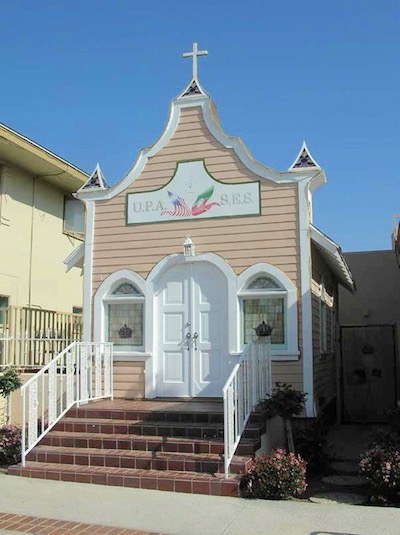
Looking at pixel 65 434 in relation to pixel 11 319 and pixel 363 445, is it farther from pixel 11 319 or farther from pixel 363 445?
pixel 363 445

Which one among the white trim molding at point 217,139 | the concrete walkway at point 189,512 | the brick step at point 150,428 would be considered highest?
the white trim molding at point 217,139

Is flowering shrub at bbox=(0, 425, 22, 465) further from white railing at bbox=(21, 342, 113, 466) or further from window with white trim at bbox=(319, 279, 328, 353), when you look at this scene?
window with white trim at bbox=(319, 279, 328, 353)

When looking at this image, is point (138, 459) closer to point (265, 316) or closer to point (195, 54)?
point (265, 316)

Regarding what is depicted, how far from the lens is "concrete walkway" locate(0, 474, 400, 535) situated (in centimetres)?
563

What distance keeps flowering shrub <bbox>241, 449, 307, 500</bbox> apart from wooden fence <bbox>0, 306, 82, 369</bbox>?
591cm

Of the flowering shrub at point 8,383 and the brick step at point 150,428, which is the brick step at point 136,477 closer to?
the brick step at point 150,428

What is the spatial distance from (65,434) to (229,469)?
101 inches

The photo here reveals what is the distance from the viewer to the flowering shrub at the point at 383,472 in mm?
6371

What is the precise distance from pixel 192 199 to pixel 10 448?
15.6 ft

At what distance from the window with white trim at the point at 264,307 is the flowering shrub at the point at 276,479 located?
292 cm

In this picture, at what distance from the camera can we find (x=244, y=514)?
240 inches

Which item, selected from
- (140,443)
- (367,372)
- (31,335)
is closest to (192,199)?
(140,443)

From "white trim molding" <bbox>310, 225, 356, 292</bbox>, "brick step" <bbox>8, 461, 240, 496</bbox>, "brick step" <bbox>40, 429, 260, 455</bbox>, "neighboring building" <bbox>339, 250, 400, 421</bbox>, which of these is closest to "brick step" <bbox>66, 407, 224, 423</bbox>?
"brick step" <bbox>40, 429, 260, 455</bbox>

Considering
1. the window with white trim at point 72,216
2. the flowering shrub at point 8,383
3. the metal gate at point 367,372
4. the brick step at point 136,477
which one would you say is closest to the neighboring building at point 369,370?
A: the metal gate at point 367,372
